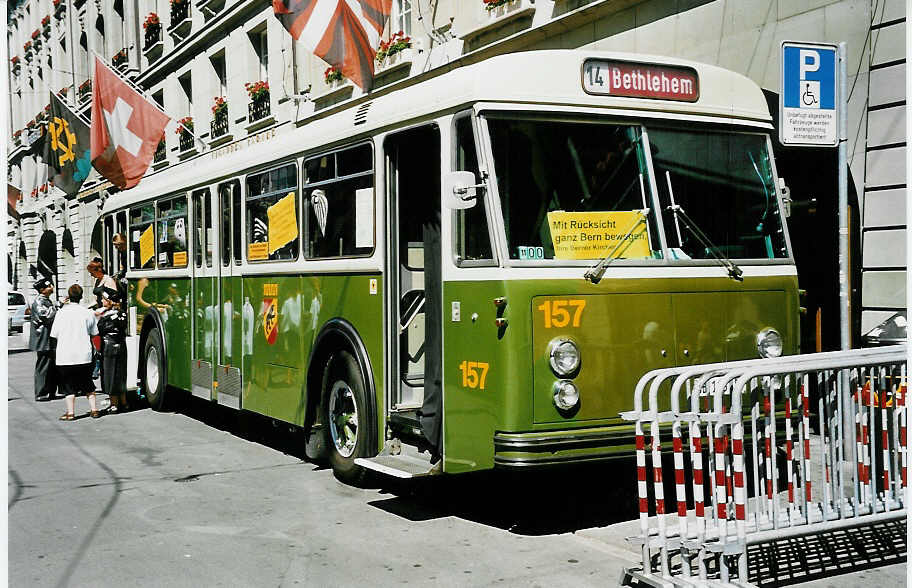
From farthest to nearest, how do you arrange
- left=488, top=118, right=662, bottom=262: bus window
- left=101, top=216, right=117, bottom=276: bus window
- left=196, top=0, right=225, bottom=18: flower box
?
left=196, top=0, right=225, bottom=18: flower box
left=101, top=216, right=117, bottom=276: bus window
left=488, top=118, right=662, bottom=262: bus window

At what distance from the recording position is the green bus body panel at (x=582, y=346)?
6.57 meters

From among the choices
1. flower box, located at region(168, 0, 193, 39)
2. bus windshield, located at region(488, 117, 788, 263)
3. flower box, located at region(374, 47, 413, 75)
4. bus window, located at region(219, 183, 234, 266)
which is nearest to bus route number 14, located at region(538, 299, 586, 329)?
bus windshield, located at region(488, 117, 788, 263)

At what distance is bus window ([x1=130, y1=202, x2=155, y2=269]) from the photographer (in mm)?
13766

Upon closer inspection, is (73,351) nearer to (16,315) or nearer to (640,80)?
(640,80)

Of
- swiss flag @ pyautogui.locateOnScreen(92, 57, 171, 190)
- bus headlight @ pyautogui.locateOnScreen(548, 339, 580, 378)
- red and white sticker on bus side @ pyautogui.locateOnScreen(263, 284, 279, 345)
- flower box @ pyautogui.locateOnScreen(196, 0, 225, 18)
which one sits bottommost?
bus headlight @ pyautogui.locateOnScreen(548, 339, 580, 378)

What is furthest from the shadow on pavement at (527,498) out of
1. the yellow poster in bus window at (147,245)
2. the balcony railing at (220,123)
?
the balcony railing at (220,123)

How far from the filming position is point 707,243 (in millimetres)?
7184

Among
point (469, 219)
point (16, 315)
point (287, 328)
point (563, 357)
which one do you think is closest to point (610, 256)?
point (563, 357)

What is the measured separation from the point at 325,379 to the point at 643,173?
3.36 metres

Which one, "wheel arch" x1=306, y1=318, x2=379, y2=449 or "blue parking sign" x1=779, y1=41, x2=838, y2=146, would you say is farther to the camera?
"wheel arch" x1=306, y1=318, x2=379, y2=449

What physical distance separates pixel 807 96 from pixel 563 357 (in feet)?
9.32

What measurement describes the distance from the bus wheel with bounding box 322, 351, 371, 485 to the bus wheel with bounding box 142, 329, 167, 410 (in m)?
5.09

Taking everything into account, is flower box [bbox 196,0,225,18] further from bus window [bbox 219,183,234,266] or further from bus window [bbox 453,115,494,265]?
bus window [bbox 453,115,494,265]

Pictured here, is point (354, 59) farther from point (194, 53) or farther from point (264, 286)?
point (194, 53)
